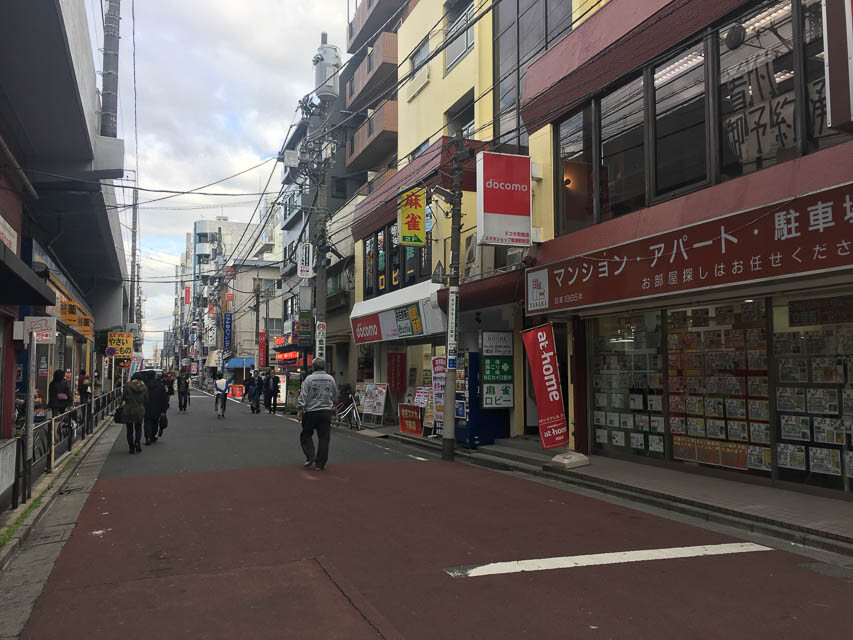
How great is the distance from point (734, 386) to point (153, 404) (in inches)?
488

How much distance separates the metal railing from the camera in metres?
7.90

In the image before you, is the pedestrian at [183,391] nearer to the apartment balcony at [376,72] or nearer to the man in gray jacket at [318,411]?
the apartment balcony at [376,72]

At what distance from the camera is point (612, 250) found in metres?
10.2

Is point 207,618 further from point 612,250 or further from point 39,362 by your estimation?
point 39,362

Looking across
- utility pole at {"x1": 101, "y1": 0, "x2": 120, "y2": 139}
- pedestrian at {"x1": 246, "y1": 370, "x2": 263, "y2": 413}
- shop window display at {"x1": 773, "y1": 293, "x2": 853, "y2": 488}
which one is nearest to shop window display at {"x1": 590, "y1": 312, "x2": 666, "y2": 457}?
shop window display at {"x1": 773, "y1": 293, "x2": 853, "y2": 488}

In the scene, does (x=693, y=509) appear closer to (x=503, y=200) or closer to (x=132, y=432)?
(x=503, y=200)

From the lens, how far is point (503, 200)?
12.3 m

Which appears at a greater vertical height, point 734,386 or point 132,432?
point 734,386

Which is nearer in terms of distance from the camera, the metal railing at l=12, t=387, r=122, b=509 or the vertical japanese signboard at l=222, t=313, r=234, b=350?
the metal railing at l=12, t=387, r=122, b=509

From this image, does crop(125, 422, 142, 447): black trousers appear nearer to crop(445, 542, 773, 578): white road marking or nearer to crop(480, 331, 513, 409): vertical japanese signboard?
crop(480, 331, 513, 409): vertical japanese signboard

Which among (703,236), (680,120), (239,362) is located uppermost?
(680,120)

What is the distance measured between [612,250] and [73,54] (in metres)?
9.24

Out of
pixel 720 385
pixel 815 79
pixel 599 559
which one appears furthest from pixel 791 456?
pixel 815 79

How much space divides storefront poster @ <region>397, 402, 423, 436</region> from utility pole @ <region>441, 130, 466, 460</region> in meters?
3.59
